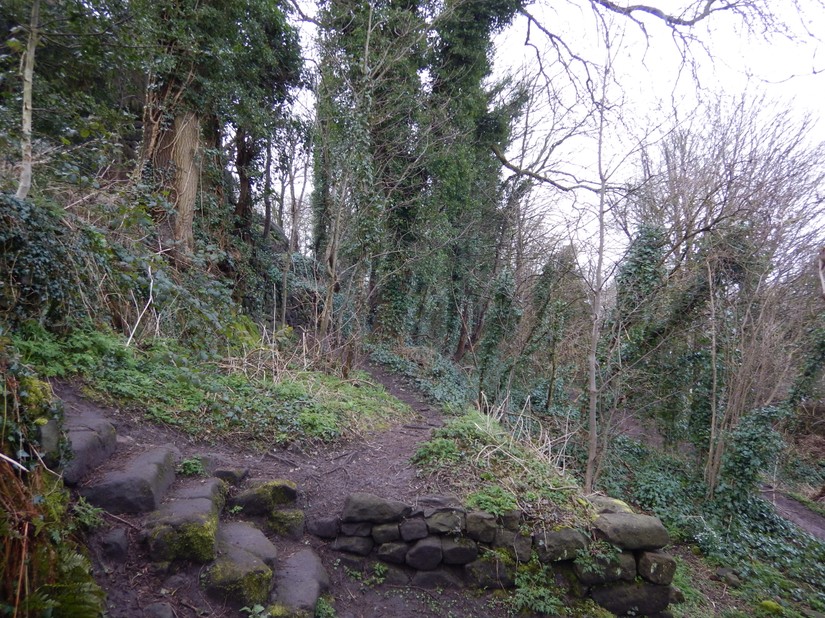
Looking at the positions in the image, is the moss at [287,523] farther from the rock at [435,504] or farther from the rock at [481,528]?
the rock at [481,528]

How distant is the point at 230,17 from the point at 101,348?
659 centimetres

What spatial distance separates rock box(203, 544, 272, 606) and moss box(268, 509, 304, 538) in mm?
567

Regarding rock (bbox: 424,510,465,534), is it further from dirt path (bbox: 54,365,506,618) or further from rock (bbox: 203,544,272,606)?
rock (bbox: 203,544,272,606)

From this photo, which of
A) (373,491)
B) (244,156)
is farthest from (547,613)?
(244,156)

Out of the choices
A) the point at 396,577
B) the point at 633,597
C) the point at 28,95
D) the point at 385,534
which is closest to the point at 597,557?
the point at 633,597

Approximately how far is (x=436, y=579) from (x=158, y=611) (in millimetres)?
2032

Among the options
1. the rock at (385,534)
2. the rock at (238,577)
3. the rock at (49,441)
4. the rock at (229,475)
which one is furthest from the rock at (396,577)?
the rock at (49,441)

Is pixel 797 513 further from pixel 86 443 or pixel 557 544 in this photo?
Answer: pixel 86 443

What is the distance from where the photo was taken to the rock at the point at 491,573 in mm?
3674

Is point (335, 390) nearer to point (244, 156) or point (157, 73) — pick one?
point (157, 73)

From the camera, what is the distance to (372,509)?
3678mm

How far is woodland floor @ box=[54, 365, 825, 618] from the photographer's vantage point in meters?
2.49

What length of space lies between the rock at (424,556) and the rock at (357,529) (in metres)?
0.37

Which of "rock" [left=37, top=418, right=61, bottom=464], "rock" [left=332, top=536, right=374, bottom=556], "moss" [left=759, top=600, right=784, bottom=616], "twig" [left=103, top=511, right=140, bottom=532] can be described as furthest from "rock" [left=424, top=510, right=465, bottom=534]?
"moss" [left=759, top=600, right=784, bottom=616]
